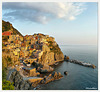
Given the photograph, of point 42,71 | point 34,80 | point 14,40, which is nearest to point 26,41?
point 14,40

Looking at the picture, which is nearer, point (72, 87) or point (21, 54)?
point (72, 87)

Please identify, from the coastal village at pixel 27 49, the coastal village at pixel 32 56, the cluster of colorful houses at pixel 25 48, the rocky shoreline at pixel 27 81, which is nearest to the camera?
the rocky shoreline at pixel 27 81

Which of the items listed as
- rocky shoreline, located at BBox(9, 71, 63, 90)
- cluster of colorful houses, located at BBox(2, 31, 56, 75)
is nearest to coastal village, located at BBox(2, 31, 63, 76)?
cluster of colorful houses, located at BBox(2, 31, 56, 75)

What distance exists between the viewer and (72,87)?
26500mm

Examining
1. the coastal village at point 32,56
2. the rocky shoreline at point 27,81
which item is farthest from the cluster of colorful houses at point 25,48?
the rocky shoreline at point 27,81

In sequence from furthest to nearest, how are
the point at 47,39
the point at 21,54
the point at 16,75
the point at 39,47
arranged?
the point at 47,39, the point at 39,47, the point at 21,54, the point at 16,75

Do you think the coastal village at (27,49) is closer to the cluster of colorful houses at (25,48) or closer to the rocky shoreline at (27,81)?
the cluster of colorful houses at (25,48)

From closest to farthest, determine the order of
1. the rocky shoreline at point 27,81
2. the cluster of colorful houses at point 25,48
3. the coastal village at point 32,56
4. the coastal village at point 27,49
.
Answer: the rocky shoreline at point 27,81
the coastal village at point 32,56
the coastal village at point 27,49
the cluster of colorful houses at point 25,48

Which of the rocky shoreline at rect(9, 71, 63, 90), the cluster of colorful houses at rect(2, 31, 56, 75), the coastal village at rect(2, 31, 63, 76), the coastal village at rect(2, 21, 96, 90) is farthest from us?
the cluster of colorful houses at rect(2, 31, 56, 75)

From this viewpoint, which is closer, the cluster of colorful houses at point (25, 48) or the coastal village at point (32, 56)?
the coastal village at point (32, 56)

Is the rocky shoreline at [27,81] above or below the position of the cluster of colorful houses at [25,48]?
below

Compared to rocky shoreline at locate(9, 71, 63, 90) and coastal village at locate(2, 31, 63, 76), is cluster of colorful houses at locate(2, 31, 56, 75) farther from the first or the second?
rocky shoreline at locate(9, 71, 63, 90)

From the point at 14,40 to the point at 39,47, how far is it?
21659 mm

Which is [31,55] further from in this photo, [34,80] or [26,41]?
[34,80]
